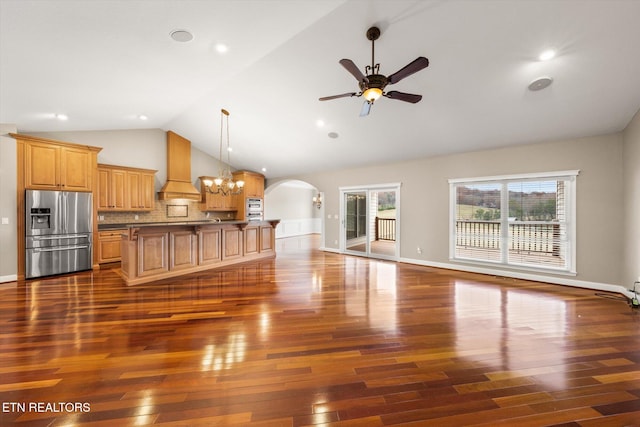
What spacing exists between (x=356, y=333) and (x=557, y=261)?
4.39 metres

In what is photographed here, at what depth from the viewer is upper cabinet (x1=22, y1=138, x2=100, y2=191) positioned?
4.85 metres

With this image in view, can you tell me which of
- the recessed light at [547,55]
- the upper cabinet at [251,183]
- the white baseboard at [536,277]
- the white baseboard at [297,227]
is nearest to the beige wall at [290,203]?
the white baseboard at [297,227]

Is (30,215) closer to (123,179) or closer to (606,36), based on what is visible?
(123,179)

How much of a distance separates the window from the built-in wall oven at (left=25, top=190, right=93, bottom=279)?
780 centimetres

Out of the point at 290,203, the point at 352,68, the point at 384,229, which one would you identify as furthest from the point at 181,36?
the point at 290,203

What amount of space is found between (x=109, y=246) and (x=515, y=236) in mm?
Result: 8728

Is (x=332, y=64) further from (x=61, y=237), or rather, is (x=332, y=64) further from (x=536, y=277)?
(x=61, y=237)

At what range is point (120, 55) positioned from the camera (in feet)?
10.8

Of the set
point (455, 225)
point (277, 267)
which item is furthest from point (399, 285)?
point (277, 267)

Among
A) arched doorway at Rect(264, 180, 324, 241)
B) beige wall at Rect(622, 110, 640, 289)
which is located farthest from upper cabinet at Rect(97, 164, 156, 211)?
beige wall at Rect(622, 110, 640, 289)

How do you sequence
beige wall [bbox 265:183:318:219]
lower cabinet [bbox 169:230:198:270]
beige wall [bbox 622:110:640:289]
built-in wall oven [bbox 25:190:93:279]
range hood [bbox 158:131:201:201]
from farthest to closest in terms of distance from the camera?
beige wall [bbox 265:183:318:219]
range hood [bbox 158:131:201:201]
lower cabinet [bbox 169:230:198:270]
built-in wall oven [bbox 25:190:93:279]
beige wall [bbox 622:110:640:289]

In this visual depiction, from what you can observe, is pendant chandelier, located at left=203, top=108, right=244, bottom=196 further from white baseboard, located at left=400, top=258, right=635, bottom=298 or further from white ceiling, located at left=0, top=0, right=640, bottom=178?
white baseboard, located at left=400, top=258, right=635, bottom=298

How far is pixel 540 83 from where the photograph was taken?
3.47m

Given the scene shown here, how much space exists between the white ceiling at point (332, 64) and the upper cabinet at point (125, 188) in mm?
1140
